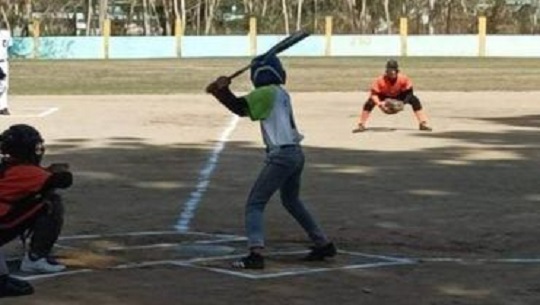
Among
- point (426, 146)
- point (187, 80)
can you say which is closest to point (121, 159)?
point (426, 146)

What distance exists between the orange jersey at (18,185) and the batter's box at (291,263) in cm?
146

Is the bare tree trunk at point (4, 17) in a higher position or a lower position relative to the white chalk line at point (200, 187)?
lower

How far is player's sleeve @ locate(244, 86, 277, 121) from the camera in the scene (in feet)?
30.5

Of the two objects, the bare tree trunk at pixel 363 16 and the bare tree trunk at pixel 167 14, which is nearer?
the bare tree trunk at pixel 363 16

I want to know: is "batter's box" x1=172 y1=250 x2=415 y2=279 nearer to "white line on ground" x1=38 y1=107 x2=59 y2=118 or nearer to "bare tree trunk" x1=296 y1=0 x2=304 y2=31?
"white line on ground" x1=38 y1=107 x2=59 y2=118

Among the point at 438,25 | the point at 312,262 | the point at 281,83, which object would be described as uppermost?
the point at 281,83

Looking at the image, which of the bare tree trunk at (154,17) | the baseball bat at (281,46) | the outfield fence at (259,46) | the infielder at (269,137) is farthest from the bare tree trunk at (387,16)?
the infielder at (269,137)

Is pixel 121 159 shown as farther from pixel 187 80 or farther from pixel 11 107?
pixel 187 80

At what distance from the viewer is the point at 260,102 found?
929 centimetres

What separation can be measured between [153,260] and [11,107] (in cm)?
2138

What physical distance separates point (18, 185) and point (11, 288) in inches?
28.3

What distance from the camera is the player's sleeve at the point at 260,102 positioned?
929cm

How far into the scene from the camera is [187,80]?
155 feet

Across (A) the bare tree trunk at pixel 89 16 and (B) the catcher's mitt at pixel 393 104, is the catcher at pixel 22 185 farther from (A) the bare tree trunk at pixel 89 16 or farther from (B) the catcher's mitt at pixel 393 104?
(A) the bare tree trunk at pixel 89 16
